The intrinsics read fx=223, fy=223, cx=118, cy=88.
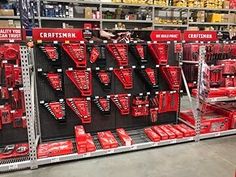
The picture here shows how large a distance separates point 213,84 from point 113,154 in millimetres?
1820

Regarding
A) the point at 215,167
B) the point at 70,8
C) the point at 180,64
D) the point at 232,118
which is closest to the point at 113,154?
the point at 215,167

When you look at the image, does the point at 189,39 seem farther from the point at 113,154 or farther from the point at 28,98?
the point at 28,98

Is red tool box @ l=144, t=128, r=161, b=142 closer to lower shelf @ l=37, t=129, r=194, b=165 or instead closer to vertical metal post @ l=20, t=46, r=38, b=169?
lower shelf @ l=37, t=129, r=194, b=165

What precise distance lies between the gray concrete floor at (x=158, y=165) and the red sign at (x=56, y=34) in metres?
1.46

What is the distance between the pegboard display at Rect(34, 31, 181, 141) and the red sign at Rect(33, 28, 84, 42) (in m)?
0.06

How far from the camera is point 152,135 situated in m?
3.00

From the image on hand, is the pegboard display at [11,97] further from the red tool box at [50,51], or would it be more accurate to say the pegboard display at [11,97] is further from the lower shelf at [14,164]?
the lower shelf at [14,164]

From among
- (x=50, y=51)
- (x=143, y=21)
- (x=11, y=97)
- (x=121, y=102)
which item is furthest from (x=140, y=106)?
(x=143, y=21)

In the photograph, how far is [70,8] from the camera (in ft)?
18.5

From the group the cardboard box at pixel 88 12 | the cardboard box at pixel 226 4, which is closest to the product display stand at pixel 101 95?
the cardboard box at pixel 88 12

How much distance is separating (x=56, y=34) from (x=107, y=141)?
1430mm

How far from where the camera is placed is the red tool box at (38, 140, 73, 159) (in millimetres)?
2525

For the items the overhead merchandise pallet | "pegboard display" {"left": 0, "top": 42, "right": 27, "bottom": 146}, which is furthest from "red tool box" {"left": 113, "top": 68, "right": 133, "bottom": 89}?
the overhead merchandise pallet

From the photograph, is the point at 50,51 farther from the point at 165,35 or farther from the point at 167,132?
the point at 167,132
